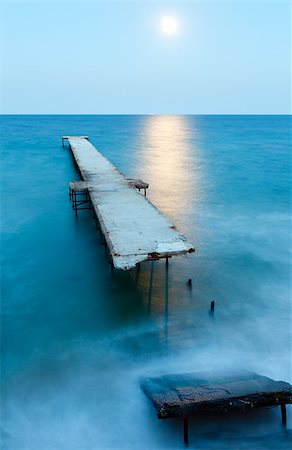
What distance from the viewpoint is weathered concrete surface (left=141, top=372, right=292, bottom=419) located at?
6496 mm

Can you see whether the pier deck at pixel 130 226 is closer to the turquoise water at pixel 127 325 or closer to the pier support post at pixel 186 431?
the turquoise water at pixel 127 325

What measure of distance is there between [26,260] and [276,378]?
9.92 meters

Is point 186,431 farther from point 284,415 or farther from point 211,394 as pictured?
point 284,415

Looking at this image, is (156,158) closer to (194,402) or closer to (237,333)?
(237,333)

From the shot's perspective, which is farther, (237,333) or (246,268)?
(246,268)

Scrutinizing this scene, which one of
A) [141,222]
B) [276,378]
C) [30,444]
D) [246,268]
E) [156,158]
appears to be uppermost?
[156,158]

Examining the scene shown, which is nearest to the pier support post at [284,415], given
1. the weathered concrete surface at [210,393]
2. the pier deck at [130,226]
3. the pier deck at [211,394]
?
the pier deck at [211,394]

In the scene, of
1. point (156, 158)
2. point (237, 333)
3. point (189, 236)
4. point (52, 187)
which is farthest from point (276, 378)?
point (156, 158)

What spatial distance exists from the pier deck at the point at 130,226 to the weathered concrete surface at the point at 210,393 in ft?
10.2

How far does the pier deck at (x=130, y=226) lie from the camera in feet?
32.9

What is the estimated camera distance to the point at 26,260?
45.6ft

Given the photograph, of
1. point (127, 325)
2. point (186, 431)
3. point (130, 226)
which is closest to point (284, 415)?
point (186, 431)

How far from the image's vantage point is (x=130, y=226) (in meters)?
12.2

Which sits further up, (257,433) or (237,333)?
(237,333)
